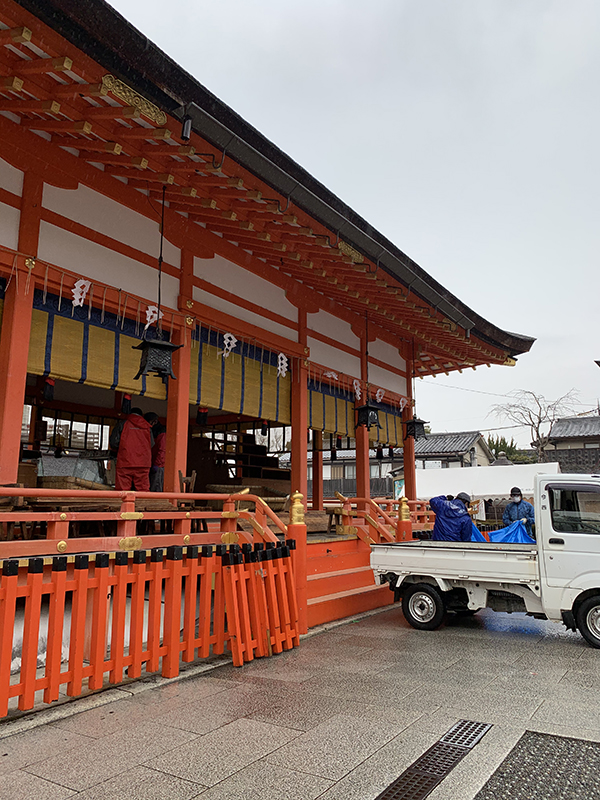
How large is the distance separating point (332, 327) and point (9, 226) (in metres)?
6.31

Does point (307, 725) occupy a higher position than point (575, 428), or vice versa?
point (575, 428)

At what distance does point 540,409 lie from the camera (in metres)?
34.4

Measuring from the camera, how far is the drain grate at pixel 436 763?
2811mm

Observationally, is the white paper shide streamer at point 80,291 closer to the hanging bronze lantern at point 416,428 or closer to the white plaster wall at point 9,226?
the white plaster wall at point 9,226

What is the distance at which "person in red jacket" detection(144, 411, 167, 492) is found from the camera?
28.4 feet

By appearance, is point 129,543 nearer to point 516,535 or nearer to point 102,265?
point 102,265

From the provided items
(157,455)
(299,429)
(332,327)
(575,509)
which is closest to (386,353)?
(332,327)

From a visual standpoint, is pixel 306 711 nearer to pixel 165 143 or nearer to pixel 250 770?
pixel 250 770

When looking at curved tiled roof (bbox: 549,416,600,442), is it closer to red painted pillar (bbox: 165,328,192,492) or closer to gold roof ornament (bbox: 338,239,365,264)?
gold roof ornament (bbox: 338,239,365,264)

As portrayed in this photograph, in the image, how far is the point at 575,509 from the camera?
6234 mm

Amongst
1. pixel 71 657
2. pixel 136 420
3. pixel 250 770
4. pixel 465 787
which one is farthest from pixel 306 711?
pixel 136 420

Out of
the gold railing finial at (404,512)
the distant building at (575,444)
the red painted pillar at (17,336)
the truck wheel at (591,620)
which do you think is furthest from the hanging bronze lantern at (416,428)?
the distant building at (575,444)

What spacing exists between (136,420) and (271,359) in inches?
100

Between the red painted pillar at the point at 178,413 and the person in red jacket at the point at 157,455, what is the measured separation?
1154mm
